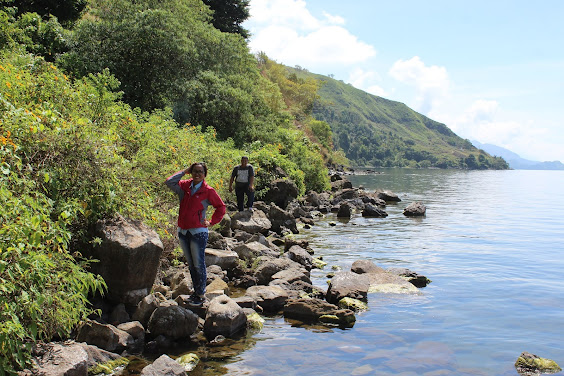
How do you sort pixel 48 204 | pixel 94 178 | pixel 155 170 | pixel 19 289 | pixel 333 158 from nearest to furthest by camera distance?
pixel 19 289 < pixel 48 204 < pixel 94 178 < pixel 155 170 < pixel 333 158

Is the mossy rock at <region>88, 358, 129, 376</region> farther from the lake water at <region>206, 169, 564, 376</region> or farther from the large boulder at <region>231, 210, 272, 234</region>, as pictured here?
the large boulder at <region>231, 210, 272, 234</region>

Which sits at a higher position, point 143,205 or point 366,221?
point 143,205

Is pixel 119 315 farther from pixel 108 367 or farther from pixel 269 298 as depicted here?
pixel 269 298

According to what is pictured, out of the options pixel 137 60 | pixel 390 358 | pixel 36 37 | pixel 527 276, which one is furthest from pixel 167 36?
pixel 390 358

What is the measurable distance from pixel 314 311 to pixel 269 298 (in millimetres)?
1020

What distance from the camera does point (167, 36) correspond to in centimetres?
2552

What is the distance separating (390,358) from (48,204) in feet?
19.4

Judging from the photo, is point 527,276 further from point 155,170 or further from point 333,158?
point 333,158

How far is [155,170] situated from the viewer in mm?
11758

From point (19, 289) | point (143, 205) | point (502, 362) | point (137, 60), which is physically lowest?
point (502, 362)

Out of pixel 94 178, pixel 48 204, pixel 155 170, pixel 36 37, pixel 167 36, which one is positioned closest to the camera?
pixel 48 204

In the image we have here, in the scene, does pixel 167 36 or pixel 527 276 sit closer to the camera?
pixel 527 276

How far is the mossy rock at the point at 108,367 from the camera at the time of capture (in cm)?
651


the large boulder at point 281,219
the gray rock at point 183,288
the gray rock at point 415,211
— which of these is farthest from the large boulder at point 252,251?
the gray rock at point 415,211
